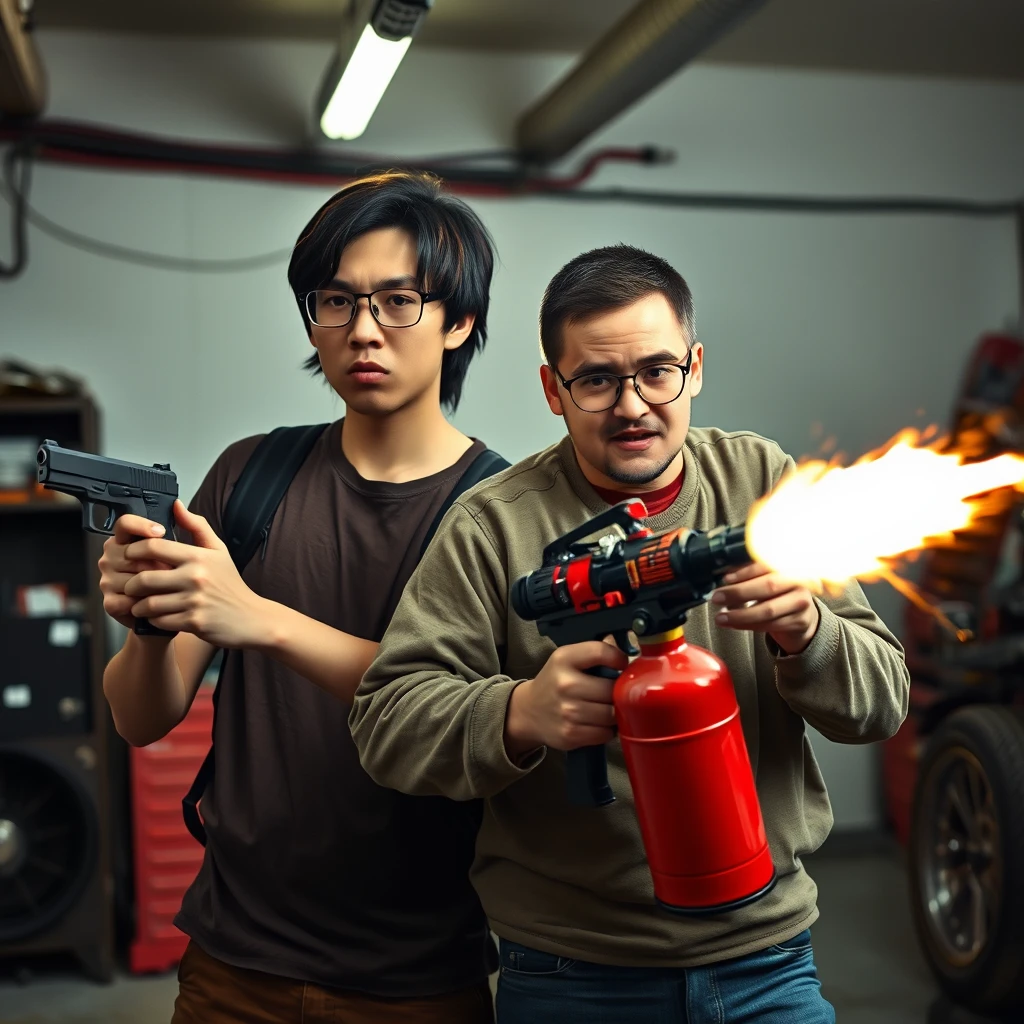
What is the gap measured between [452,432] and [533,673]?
40 cm

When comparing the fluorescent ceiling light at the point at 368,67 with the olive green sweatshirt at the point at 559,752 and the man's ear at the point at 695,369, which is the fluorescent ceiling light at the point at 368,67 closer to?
the man's ear at the point at 695,369

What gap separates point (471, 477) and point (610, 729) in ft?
1.53

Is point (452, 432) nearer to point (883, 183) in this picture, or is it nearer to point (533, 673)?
point (533, 673)

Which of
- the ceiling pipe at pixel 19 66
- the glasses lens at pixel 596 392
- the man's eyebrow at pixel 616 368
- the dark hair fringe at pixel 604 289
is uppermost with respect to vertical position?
the ceiling pipe at pixel 19 66

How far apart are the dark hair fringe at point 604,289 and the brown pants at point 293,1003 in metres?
0.78

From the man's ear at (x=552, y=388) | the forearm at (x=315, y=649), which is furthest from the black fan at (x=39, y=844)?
the man's ear at (x=552, y=388)

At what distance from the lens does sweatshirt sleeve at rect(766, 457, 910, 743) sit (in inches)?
43.9

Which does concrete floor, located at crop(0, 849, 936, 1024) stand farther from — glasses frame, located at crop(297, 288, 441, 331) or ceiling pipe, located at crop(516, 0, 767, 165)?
ceiling pipe, located at crop(516, 0, 767, 165)

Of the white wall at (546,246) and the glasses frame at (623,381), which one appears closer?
the glasses frame at (623,381)

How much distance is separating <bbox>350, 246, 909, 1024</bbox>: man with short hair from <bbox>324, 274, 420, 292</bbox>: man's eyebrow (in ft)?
0.68

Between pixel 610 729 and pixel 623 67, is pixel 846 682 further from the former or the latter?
pixel 623 67

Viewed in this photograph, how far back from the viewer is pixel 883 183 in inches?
201

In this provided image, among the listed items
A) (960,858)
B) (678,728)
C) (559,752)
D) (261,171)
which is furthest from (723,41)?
(678,728)

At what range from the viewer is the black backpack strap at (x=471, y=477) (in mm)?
1391
